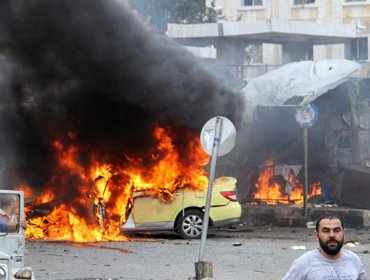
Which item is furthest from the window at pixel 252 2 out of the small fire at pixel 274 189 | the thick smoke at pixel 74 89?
the thick smoke at pixel 74 89

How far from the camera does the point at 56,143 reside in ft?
65.4

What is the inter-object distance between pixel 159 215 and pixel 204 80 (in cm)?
480

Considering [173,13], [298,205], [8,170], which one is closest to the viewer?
[8,170]

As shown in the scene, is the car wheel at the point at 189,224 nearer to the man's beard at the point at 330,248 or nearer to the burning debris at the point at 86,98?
the burning debris at the point at 86,98

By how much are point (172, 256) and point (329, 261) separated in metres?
9.68

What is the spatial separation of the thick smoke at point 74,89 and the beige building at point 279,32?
13981 millimetres

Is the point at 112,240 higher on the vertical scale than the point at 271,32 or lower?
lower

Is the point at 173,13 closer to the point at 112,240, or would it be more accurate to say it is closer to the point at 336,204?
the point at 336,204

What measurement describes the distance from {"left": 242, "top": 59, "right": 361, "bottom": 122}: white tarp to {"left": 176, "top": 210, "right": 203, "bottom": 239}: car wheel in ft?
25.1

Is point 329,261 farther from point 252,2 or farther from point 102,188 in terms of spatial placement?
point 252,2

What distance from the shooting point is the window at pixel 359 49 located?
46219mm

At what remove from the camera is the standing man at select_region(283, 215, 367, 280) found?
5320mm

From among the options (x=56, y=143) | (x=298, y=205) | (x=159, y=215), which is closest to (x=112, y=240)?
(x=159, y=215)

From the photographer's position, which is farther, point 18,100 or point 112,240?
point 18,100
